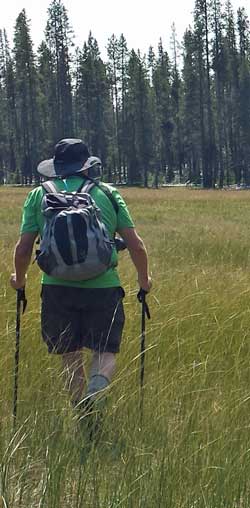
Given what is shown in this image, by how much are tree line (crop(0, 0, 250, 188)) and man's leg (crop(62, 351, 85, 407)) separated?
6240 centimetres

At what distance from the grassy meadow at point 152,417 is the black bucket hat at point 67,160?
46.0 inches

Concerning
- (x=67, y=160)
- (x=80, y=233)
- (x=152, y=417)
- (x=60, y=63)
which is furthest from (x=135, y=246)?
(x=60, y=63)

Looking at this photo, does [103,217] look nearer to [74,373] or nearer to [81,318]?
[81,318]

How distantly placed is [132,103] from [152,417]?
74282 mm

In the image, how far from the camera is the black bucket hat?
4.27 m

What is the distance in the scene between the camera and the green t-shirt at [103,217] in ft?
13.8

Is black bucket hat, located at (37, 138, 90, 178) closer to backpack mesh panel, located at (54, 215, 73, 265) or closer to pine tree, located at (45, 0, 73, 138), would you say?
backpack mesh panel, located at (54, 215, 73, 265)

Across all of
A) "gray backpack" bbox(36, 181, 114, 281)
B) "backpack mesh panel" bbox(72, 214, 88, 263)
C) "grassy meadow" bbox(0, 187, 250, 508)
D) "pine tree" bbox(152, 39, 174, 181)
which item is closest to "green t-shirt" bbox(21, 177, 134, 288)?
"gray backpack" bbox(36, 181, 114, 281)

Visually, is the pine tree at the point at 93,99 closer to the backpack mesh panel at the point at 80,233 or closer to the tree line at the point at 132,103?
the tree line at the point at 132,103

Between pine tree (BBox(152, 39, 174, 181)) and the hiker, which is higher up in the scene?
pine tree (BBox(152, 39, 174, 181))

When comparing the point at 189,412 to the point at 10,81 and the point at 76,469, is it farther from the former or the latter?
the point at 10,81

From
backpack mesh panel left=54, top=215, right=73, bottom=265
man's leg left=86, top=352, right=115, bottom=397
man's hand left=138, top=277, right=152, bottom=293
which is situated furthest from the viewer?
man's hand left=138, top=277, right=152, bottom=293

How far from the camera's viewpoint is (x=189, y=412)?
3.82 meters

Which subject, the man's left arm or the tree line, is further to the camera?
the tree line
